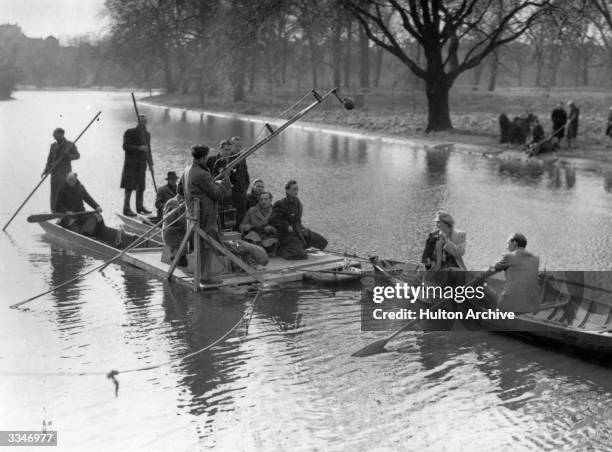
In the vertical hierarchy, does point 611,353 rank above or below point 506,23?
below

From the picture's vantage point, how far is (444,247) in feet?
36.8

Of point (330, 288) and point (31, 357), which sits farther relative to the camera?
point (330, 288)

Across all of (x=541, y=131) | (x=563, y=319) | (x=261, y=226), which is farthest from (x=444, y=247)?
(x=541, y=131)

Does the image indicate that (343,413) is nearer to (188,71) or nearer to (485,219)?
(485,219)

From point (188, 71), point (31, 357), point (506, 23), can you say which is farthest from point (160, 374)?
point (188, 71)

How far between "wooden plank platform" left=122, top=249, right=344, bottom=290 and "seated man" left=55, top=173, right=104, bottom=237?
6.71 ft

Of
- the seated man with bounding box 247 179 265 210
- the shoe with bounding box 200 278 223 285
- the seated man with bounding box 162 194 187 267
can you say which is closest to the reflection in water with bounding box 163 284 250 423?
the shoe with bounding box 200 278 223 285

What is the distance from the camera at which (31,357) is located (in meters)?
10.1

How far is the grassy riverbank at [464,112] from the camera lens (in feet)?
113

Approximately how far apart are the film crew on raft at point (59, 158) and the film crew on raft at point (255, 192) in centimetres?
478

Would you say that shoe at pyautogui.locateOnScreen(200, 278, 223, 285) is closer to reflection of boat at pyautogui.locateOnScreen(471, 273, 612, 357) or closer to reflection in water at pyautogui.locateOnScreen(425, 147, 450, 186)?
reflection of boat at pyautogui.locateOnScreen(471, 273, 612, 357)

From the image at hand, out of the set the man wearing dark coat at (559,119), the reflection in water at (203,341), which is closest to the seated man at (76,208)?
the reflection in water at (203,341)

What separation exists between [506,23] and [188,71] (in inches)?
1939

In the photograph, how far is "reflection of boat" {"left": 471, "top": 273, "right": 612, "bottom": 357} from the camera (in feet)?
31.8
